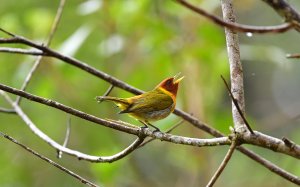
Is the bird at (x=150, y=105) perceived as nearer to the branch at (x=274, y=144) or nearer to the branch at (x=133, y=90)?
the branch at (x=133, y=90)

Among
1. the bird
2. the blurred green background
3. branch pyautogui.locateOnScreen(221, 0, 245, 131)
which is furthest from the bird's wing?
branch pyautogui.locateOnScreen(221, 0, 245, 131)

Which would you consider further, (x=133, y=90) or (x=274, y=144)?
(x=133, y=90)

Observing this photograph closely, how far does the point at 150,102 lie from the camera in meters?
3.13

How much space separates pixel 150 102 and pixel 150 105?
3cm

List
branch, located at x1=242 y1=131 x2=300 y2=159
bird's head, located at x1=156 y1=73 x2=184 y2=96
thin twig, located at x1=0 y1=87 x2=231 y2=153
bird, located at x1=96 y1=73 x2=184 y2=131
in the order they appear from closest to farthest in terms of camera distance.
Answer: branch, located at x1=242 y1=131 x2=300 y2=159 → thin twig, located at x1=0 y1=87 x2=231 y2=153 → bird, located at x1=96 y1=73 x2=184 y2=131 → bird's head, located at x1=156 y1=73 x2=184 y2=96

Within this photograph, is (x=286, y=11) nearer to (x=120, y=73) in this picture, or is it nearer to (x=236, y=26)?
(x=236, y=26)

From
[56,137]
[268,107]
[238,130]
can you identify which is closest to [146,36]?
[56,137]

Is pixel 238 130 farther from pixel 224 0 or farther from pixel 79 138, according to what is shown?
pixel 79 138

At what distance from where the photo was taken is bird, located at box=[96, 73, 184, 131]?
2.96m

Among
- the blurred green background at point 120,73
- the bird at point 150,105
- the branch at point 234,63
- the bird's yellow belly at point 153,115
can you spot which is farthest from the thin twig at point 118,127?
the blurred green background at point 120,73

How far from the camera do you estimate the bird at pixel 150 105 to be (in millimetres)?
2957

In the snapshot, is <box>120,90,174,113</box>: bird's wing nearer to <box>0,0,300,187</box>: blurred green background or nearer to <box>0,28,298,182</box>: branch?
<box>0,28,298,182</box>: branch

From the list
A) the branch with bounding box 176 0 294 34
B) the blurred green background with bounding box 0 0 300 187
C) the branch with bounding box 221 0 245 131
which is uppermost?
the branch with bounding box 176 0 294 34

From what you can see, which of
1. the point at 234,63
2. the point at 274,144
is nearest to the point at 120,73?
the point at 234,63
